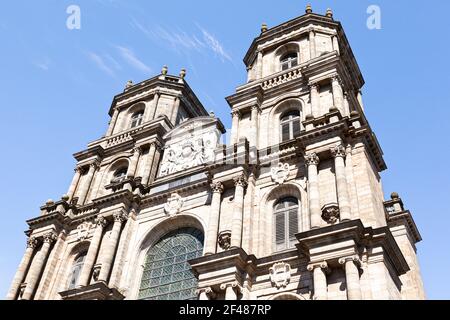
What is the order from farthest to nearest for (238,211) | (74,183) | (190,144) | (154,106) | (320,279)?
(154,106), (74,183), (190,144), (238,211), (320,279)

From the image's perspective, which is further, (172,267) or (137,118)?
(137,118)

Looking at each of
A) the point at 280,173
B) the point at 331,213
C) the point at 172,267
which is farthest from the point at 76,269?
the point at 331,213

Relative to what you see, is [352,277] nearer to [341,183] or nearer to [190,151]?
[341,183]

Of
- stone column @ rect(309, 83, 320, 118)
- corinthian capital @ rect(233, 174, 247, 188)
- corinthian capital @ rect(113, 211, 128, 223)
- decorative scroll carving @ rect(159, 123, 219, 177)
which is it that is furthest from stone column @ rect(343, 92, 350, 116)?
corinthian capital @ rect(113, 211, 128, 223)

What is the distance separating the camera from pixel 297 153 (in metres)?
26.2

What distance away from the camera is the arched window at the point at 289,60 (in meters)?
34.1

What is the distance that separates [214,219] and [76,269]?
32.4 feet

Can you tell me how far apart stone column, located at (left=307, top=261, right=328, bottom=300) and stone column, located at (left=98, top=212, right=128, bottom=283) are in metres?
11.3

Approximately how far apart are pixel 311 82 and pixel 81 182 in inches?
663

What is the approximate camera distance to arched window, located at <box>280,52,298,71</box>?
112 feet

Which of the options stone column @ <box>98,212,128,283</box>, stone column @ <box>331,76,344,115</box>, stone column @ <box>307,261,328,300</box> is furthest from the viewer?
stone column @ <box>331,76,344,115</box>

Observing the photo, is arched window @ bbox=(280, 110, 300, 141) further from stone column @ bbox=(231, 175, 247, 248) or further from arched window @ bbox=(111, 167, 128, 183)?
arched window @ bbox=(111, 167, 128, 183)

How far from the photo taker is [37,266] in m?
29.9

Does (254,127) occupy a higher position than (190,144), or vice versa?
(190,144)
